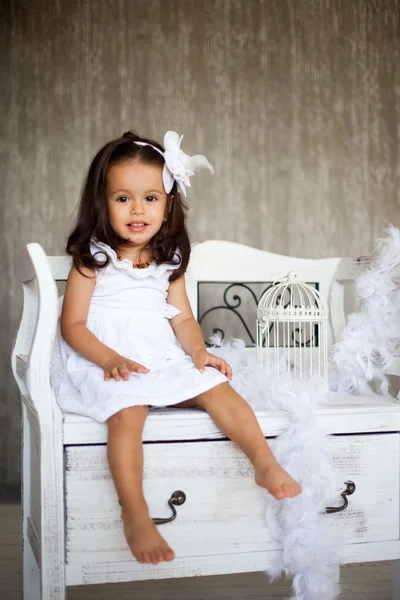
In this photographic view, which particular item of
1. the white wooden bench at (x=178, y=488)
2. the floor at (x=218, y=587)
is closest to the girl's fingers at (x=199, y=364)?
the white wooden bench at (x=178, y=488)

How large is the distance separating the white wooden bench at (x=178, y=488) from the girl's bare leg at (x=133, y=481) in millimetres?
54

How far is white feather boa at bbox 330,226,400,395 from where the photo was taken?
164 centimetres

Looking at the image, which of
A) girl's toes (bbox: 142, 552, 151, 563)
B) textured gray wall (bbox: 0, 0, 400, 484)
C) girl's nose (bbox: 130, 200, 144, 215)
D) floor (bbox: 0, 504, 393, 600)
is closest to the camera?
girl's toes (bbox: 142, 552, 151, 563)

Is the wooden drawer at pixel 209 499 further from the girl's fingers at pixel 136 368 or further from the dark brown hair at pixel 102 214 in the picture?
the dark brown hair at pixel 102 214

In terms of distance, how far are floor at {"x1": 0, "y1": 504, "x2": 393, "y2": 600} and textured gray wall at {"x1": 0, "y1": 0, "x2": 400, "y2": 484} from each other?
0.88m

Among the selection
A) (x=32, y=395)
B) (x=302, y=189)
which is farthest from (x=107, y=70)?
(x=32, y=395)

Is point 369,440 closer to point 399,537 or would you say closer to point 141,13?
point 399,537

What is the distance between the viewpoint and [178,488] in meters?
1.38

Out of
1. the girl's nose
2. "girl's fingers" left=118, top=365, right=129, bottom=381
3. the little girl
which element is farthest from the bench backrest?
"girl's fingers" left=118, top=365, right=129, bottom=381

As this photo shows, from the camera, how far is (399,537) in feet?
4.89

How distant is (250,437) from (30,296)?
671mm

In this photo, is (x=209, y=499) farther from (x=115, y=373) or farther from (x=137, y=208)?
(x=137, y=208)

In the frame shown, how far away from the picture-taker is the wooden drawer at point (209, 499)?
1.34 m

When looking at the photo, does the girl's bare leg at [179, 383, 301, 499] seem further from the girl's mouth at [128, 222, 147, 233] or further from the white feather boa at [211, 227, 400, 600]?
the girl's mouth at [128, 222, 147, 233]
